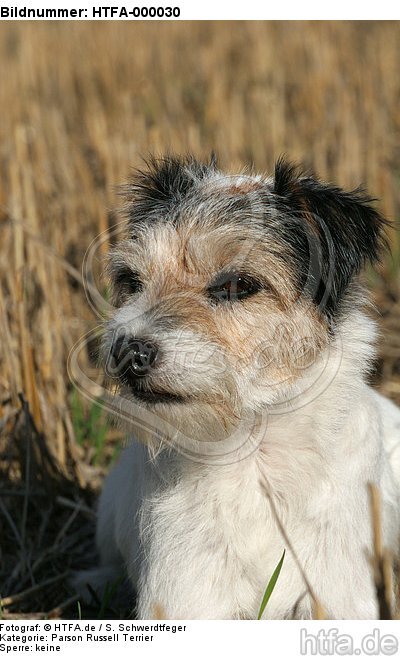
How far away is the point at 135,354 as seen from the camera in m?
2.83

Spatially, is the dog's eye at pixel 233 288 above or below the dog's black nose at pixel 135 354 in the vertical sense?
above

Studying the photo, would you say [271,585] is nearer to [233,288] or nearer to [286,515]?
[286,515]

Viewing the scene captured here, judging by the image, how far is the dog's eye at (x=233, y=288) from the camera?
3.08 meters

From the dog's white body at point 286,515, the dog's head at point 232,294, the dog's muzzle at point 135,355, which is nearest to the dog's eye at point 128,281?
the dog's head at point 232,294

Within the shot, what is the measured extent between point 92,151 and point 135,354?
4.69m

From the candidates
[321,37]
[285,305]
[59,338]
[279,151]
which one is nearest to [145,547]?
[285,305]

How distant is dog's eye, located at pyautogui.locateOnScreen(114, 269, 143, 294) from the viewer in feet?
11.0

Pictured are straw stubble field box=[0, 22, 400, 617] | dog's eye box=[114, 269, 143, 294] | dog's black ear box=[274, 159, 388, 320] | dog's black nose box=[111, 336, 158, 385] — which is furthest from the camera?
straw stubble field box=[0, 22, 400, 617]

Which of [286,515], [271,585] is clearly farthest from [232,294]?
[271,585]

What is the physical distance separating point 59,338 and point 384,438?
2.03 meters

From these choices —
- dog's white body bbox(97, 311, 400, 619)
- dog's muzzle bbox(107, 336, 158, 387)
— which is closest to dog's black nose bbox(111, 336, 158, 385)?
dog's muzzle bbox(107, 336, 158, 387)

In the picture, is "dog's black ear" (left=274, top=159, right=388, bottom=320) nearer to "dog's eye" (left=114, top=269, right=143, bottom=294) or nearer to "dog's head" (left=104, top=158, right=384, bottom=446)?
"dog's head" (left=104, top=158, right=384, bottom=446)

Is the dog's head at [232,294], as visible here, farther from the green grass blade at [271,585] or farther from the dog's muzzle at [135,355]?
the green grass blade at [271,585]
